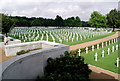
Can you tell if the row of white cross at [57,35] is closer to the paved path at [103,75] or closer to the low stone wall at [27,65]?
the paved path at [103,75]

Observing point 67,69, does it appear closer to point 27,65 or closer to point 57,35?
point 27,65

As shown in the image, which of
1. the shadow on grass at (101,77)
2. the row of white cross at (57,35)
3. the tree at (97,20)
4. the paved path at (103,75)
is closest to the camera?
the shadow on grass at (101,77)

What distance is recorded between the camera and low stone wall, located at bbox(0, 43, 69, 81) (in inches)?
140

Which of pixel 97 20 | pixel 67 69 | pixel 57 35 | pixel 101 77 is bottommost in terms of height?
pixel 101 77

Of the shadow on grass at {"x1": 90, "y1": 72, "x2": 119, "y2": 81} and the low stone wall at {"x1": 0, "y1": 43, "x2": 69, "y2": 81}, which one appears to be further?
the shadow on grass at {"x1": 90, "y1": 72, "x2": 119, "y2": 81}

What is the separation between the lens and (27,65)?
434 cm

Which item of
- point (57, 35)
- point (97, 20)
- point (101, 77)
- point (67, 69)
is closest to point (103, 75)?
point (101, 77)

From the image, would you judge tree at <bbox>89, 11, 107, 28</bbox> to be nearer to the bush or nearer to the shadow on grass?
the shadow on grass

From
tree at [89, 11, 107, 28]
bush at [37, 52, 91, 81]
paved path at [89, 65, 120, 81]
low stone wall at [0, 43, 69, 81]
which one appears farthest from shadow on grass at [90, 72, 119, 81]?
tree at [89, 11, 107, 28]

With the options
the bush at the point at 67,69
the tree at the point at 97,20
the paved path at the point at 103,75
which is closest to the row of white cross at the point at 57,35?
the paved path at the point at 103,75

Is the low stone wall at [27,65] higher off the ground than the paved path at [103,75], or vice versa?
the low stone wall at [27,65]

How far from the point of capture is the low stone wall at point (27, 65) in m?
3.56

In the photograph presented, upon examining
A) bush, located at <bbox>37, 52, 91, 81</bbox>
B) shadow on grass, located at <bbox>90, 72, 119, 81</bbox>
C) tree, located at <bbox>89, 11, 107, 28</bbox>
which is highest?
tree, located at <bbox>89, 11, 107, 28</bbox>

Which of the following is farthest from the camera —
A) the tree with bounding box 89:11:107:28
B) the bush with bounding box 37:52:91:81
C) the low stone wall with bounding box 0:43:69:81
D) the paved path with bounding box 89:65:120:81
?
the tree with bounding box 89:11:107:28
